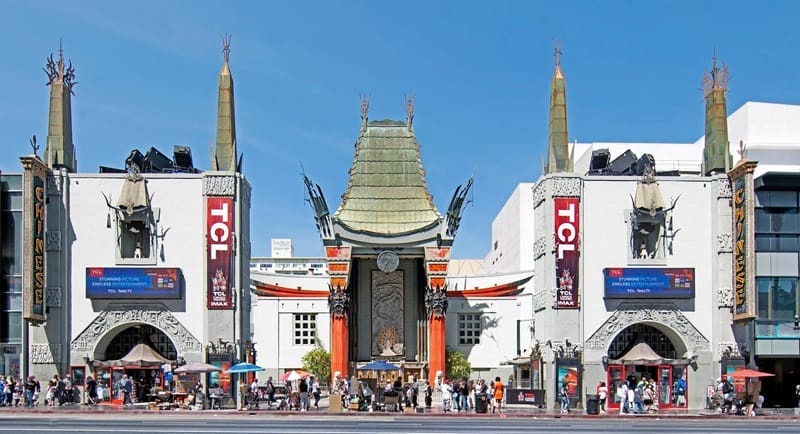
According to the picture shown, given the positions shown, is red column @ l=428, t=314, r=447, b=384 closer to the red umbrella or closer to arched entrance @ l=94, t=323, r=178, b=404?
arched entrance @ l=94, t=323, r=178, b=404

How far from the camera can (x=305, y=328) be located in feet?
258

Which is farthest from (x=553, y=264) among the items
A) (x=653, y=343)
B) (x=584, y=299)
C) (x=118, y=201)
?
(x=118, y=201)

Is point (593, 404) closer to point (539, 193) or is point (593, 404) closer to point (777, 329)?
point (777, 329)

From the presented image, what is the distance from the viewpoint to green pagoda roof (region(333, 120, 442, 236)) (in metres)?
74.4

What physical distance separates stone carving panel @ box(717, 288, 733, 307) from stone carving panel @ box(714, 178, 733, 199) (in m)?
4.43

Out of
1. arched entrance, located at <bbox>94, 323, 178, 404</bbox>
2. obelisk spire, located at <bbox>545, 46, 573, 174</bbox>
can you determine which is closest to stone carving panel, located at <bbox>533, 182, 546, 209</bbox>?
obelisk spire, located at <bbox>545, 46, 573, 174</bbox>

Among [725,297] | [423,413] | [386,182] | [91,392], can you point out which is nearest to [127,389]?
[91,392]

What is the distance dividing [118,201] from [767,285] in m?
30.8

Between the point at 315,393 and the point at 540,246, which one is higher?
the point at 540,246

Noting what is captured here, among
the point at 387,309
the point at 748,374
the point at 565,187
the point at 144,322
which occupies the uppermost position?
the point at 565,187

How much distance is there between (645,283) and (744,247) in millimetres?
4833

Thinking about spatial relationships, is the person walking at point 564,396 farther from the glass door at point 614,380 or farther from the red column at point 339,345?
the red column at point 339,345

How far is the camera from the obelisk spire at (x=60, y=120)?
52781 millimetres

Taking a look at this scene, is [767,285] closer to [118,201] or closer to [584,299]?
[584,299]
